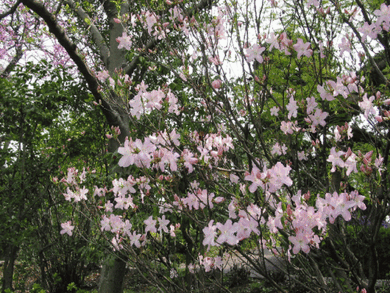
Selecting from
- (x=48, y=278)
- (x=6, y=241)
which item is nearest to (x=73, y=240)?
(x=48, y=278)

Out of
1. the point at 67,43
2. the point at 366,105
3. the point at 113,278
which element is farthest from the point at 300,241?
the point at 67,43

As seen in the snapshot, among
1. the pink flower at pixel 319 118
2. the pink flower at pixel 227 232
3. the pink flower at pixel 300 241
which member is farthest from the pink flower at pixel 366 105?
the pink flower at pixel 227 232

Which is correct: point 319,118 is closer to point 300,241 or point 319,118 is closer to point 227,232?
point 300,241

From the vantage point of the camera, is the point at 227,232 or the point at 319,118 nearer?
the point at 227,232

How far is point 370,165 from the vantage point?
140cm

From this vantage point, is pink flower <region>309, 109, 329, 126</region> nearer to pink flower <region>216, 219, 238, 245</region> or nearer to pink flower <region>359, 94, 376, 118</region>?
pink flower <region>359, 94, 376, 118</region>

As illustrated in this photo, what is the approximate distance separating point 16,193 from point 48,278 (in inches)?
71.2

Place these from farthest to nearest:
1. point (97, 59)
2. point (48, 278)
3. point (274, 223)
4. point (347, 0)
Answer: point (97, 59) < point (48, 278) < point (347, 0) < point (274, 223)

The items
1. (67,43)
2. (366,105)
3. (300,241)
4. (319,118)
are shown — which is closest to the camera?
(300,241)

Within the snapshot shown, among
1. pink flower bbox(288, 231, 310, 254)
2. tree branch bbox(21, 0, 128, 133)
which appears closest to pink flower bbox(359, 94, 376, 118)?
pink flower bbox(288, 231, 310, 254)

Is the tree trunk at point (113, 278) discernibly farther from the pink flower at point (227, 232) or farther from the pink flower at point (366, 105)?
the pink flower at point (366, 105)

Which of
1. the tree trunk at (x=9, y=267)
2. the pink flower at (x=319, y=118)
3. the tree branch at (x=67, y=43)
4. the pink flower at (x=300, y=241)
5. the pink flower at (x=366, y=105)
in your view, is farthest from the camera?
the tree trunk at (x=9, y=267)

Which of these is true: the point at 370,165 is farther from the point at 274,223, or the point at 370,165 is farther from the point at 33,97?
the point at 33,97

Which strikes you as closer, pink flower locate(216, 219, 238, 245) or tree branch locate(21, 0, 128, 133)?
pink flower locate(216, 219, 238, 245)
